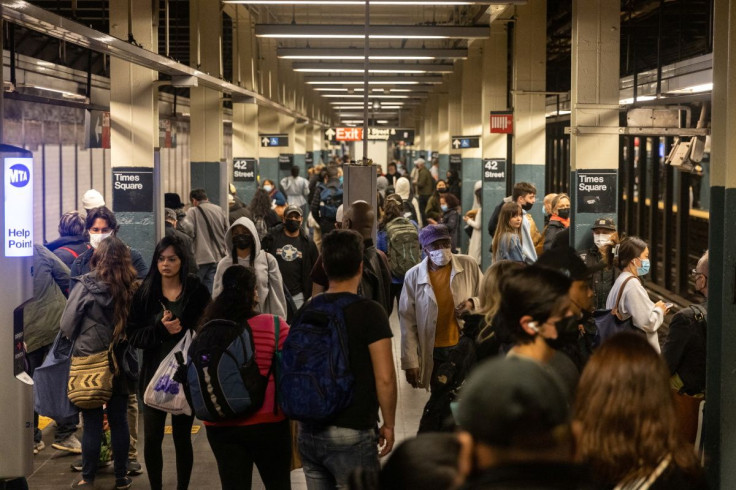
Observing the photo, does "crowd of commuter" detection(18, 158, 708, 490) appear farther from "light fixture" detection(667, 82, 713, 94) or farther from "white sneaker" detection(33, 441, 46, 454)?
"light fixture" detection(667, 82, 713, 94)

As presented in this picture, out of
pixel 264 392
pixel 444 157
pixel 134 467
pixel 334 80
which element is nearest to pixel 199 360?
pixel 264 392

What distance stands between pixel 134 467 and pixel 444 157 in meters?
24.1

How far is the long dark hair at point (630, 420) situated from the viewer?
272 centimetres

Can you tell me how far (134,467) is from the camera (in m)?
6.85

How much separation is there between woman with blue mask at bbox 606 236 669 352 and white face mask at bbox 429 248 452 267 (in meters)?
1.05

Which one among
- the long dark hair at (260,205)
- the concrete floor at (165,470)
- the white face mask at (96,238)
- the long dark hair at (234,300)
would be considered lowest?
the concrete floor at (165,470)

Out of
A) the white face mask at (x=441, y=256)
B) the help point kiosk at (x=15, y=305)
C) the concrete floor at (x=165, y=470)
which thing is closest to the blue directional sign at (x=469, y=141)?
the concrete floor at (x=165, y=470)

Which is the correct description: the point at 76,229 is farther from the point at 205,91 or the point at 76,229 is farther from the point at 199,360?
the point at 205,91

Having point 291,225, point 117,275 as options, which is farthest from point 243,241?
point 291,225

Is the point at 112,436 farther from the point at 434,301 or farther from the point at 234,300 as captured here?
the point at 234,300

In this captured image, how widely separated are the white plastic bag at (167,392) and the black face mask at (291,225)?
3340 mm

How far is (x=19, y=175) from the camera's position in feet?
17.1

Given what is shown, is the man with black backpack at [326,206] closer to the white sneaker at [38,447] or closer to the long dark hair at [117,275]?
the white sneaker at [38,447]

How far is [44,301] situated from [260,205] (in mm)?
6782
